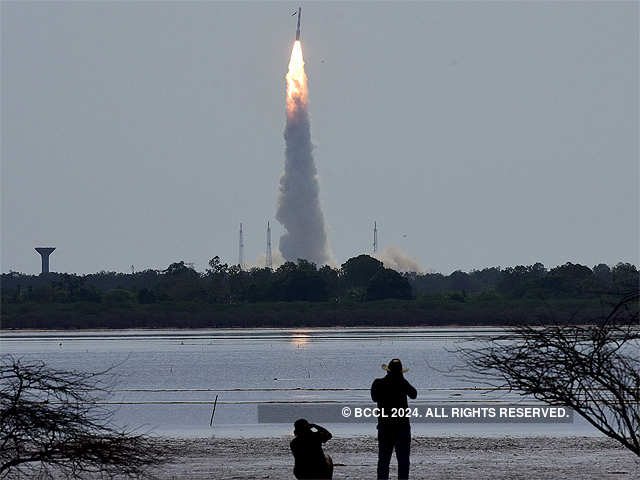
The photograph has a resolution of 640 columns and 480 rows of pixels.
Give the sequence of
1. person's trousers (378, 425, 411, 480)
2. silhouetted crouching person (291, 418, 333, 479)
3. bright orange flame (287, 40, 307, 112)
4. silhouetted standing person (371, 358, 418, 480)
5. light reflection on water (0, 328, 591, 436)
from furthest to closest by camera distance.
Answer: bright orange flame (287, 40, 307, 112), light reflection on water (0, 328, 591, 436), person's trousers (378, 425, 411, 480), silhouetted standing person (371, 358, 418, 480), silhouetted crouching person (291, 418, 333, 479)

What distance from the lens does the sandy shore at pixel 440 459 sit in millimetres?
26750

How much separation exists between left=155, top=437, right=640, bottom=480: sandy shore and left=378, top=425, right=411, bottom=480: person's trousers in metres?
3.42

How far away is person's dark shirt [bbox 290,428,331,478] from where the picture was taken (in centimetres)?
1877

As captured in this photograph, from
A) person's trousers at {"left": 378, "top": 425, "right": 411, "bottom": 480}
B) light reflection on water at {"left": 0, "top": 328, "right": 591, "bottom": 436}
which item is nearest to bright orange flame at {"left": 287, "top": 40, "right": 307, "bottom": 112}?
light reflection on water at {"left": 0, "top": 328, "right": 591, "bottom": 436}

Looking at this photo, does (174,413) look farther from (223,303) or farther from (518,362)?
(223,303)

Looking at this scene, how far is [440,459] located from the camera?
29656mm

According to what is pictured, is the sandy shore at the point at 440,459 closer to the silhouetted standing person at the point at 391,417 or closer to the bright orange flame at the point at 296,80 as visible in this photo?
the silhouetted standing person at the point at 391,417

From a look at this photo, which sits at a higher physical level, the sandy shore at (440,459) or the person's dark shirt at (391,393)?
the person's dark shirt at (391,393)

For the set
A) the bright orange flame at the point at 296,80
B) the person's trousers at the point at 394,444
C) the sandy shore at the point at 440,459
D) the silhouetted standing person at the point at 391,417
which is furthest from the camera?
the bright orange flame at the point at 296,80

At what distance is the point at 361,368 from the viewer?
84375 mm

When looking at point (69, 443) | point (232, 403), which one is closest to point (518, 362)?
point (69, 443)

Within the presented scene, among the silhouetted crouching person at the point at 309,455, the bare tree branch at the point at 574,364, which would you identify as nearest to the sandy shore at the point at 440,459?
the bare tree branch at the point at 574,364

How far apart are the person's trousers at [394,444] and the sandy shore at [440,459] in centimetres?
342

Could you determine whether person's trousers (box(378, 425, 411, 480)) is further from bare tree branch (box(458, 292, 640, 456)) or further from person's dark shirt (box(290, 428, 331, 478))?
person's dark shirt (box(290, 428, 331, 478))
